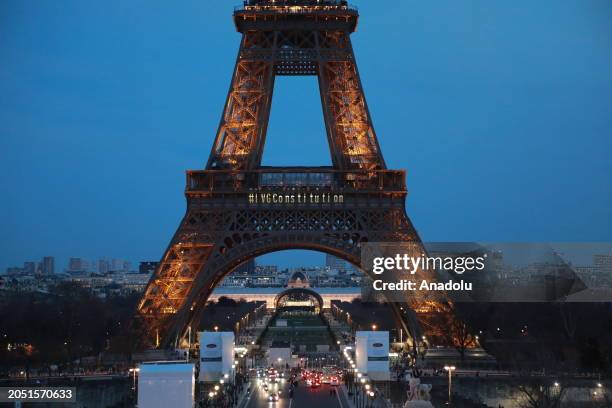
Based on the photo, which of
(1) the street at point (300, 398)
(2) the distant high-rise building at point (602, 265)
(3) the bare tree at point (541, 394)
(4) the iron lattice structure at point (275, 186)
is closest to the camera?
(3) the bare tree at point (541, 394)

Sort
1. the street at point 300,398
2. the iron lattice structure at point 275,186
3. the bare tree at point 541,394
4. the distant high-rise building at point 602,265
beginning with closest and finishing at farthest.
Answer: the bare tree at point 541,394, the street at point 300,398, the iron lattice structure at point 275,186, the distant high-rise building at point 602,265

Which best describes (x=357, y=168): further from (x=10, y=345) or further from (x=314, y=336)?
(x=314, y=336)

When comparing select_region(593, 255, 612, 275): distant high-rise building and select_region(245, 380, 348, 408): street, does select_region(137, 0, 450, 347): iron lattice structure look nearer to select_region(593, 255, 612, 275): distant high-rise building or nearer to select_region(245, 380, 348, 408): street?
select_region(245, 380, 348, 408): street

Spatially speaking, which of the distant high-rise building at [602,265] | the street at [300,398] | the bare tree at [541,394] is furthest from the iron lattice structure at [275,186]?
the distant high-rise building at [602,265]

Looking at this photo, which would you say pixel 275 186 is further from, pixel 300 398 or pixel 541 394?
pixel 541 394

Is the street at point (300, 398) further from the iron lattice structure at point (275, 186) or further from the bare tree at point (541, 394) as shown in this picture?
the bare tree at point (541, 394)

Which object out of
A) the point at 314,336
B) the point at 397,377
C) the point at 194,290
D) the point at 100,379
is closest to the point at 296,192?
the point at 194,290

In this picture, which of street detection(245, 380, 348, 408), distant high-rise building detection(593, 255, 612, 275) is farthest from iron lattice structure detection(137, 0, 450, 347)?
distant high-rise building detection(593, 255, 612, 275)

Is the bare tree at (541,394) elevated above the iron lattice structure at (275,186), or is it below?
below

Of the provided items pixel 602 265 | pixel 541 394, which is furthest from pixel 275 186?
pixel 602 265
